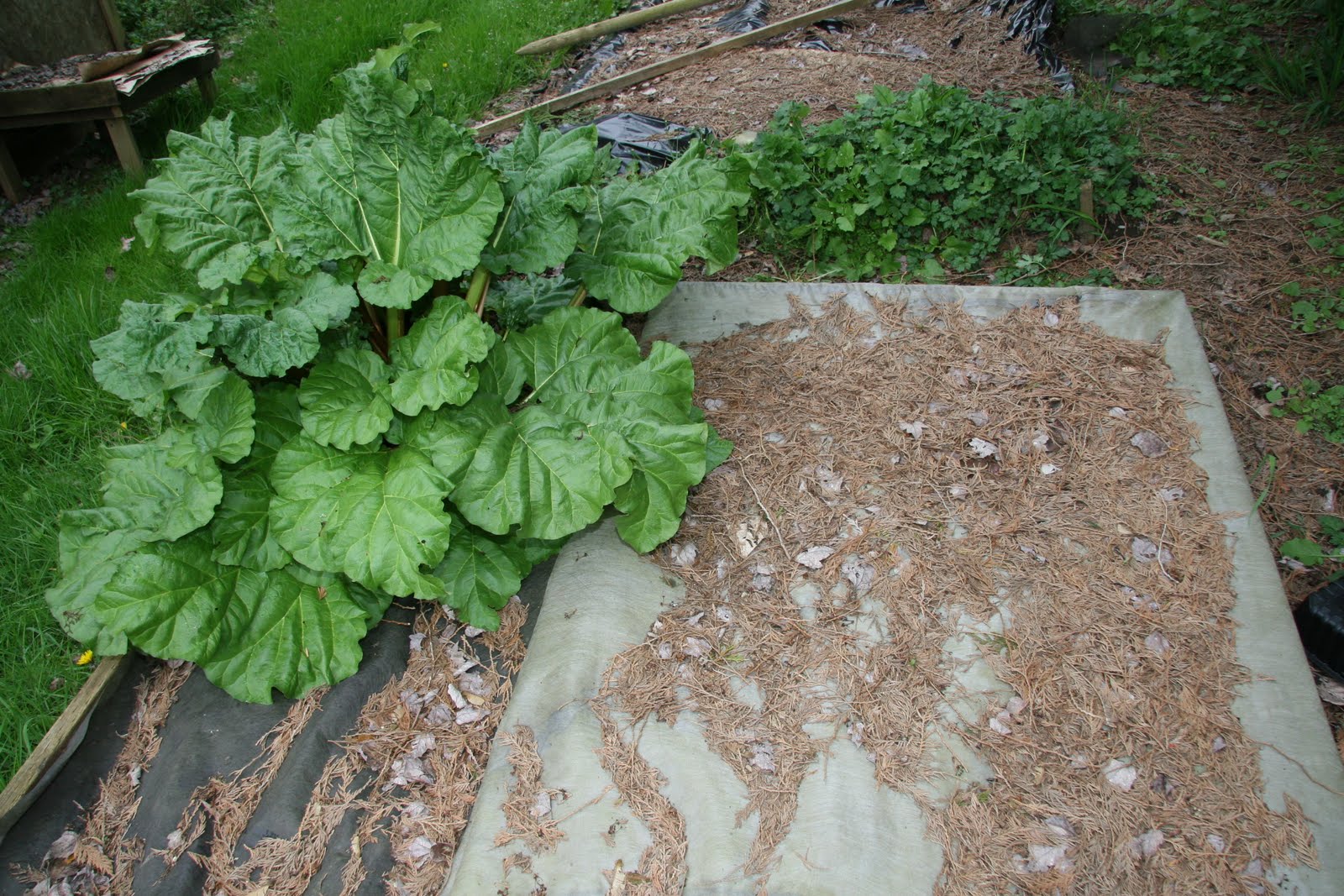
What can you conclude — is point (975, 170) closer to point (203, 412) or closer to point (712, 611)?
point (712, 611)

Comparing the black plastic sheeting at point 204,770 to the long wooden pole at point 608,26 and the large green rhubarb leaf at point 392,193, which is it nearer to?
the large green rhubarb leaf at point 392,193

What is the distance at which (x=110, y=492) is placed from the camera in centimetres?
273

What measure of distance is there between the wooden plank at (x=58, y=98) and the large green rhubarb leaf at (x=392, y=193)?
3311 mm

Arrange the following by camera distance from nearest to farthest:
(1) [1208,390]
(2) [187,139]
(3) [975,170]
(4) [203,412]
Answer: (4) [203,412] → (2) [187,139] → (1) [1208,390] → (3) [975,170]

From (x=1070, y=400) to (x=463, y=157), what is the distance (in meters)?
2.54

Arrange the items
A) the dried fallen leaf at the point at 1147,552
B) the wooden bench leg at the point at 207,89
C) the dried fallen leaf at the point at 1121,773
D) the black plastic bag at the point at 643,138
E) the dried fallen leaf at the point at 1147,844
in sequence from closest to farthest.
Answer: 1. the dried fallen leaf at the point at 1147,844
2. the dried fallen leaf at the point at 1121,773
3. the dried fallen leaf at the point at 1147,552
4. the black plastic bag at the point at 643,138
5. the wooden bench leg at the point at 207,89

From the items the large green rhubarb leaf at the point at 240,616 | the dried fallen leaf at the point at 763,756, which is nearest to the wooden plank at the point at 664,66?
the large green rhubarb leaf at the point at 240,616

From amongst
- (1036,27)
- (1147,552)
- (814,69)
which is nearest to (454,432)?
(1147,552)

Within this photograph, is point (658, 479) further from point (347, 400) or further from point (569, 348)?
point (347, 400)

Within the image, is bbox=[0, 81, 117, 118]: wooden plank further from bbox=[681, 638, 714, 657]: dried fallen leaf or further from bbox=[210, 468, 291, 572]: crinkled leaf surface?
bbox=[681, 638, 714, 657]: dried fallen leaf

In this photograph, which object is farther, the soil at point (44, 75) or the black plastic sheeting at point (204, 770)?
the soil at point (44, 75)

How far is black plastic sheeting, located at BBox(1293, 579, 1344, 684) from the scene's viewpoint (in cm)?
261

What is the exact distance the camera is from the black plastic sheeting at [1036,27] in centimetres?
520

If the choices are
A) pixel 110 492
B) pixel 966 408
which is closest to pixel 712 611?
pixel 966 408
